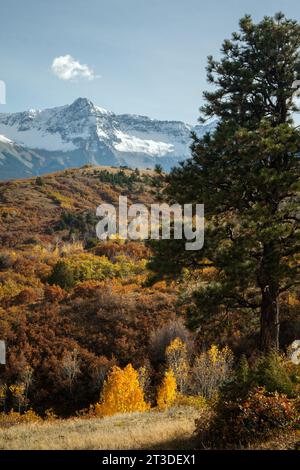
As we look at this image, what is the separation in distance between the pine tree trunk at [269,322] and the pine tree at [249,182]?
0.03 meters

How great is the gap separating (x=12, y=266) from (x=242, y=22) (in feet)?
182

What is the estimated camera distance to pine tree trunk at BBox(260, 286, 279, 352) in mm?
13602

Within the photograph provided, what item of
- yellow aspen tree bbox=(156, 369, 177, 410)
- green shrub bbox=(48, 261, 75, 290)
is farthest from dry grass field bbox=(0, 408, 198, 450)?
green shrub bbox=(48, 261, 75, 290)

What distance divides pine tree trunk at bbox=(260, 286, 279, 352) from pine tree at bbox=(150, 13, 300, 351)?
3 cm

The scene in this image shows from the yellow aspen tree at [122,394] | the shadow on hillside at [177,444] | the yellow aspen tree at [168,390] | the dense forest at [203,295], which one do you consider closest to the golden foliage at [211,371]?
the dense forest at [203,295]

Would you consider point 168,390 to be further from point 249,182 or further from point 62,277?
point 62,277

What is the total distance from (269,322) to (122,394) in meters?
21.1

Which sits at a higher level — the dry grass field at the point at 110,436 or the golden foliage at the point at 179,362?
the dry grass field at the point at 110,436

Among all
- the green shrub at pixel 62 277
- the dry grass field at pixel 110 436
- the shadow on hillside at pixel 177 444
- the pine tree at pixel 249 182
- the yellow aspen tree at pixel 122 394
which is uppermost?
the pine tree at pixel 249 182

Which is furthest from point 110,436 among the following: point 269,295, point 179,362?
point 179,362

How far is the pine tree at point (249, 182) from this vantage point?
12.9m

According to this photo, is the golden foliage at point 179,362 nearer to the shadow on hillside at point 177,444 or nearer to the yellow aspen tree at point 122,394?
the yellow aspen tree at point 122,394

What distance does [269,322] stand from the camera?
45.4ft
